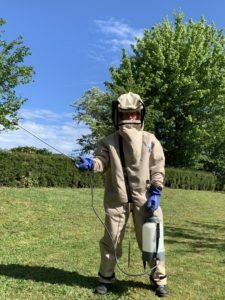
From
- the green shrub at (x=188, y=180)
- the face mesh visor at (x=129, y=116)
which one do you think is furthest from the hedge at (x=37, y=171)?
the face mesh visor at (x=129, y=116)

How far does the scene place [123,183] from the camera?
512 centimetres

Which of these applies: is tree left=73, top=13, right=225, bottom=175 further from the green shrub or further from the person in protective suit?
the person in protective suit

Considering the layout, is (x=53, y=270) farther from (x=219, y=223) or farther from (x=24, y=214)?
(x=219, y=223)

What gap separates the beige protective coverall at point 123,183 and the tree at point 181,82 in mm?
26304

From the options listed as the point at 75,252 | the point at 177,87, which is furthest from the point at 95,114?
the point at 75,252

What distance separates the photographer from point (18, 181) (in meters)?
15.9

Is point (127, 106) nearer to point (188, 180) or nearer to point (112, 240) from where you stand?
point (112, 240)

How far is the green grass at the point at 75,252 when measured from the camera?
534 cm

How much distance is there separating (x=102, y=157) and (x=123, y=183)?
0.40 m

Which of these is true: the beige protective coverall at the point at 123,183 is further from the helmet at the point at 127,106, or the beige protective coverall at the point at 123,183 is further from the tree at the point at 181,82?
the tree at the point at 181,82

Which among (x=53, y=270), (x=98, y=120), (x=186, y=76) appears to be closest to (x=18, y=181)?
(x=53, y=270)

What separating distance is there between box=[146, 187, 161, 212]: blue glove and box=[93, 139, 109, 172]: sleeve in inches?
23.5

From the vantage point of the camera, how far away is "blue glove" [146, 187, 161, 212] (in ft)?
16.3

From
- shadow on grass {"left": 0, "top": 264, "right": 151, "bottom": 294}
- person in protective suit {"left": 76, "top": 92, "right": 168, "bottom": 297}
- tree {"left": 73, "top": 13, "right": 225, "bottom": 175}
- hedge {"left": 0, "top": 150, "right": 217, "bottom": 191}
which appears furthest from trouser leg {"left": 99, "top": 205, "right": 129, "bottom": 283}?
tree {"left": 73, "top": 13, "right": 225, "bottom": 175}
